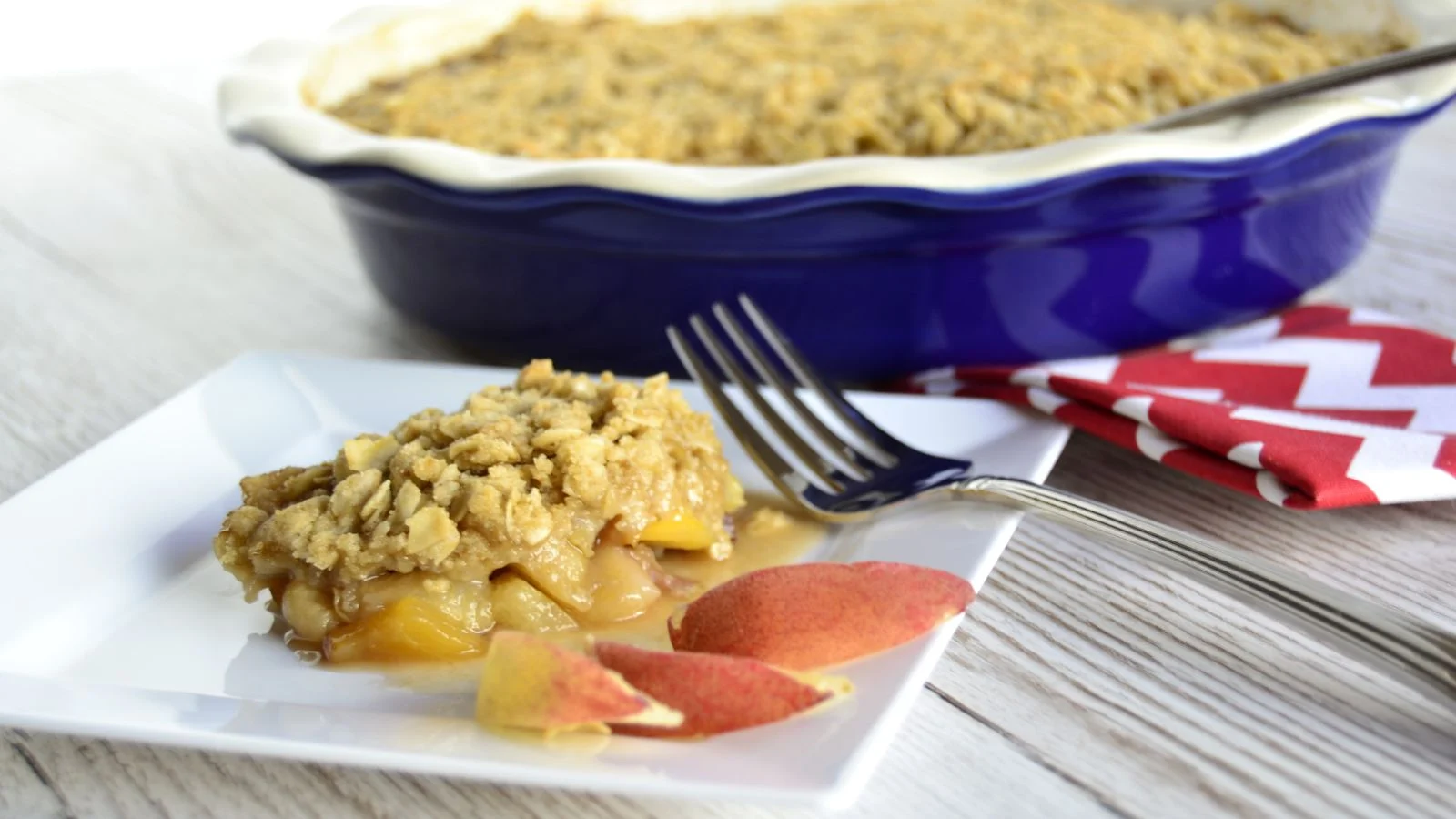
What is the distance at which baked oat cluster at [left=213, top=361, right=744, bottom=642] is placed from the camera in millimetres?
870

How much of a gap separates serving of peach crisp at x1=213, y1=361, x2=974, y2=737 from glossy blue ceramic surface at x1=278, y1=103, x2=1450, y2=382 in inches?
8.9

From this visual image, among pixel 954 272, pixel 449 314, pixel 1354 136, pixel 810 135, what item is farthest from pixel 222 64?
pixel 1354 136

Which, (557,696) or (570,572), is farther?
(570,572)

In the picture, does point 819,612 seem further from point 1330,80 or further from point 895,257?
point 1330,80

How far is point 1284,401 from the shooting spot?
47.5 inches

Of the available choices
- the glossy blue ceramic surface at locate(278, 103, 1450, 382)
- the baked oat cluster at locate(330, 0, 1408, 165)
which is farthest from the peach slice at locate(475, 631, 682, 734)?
the baked oat cluster at locate(330, 0, 1408, 165)

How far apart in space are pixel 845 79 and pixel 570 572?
0.81 metres

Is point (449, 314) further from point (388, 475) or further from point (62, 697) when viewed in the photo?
point (62, 697)

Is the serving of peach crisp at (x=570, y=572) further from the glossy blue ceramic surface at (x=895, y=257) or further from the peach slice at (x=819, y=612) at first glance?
the glossy blue ceramic surface at (x=895, y=257)

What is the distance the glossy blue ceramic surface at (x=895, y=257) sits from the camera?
1.17m

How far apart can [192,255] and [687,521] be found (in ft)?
3.76

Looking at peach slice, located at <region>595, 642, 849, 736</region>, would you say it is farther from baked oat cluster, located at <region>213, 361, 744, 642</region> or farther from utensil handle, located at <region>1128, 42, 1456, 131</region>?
utensil handle, located at <region>1128, 42, 1456, 131</region>

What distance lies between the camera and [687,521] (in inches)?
37.9

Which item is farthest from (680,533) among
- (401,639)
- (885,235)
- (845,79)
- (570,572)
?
(845,79)
